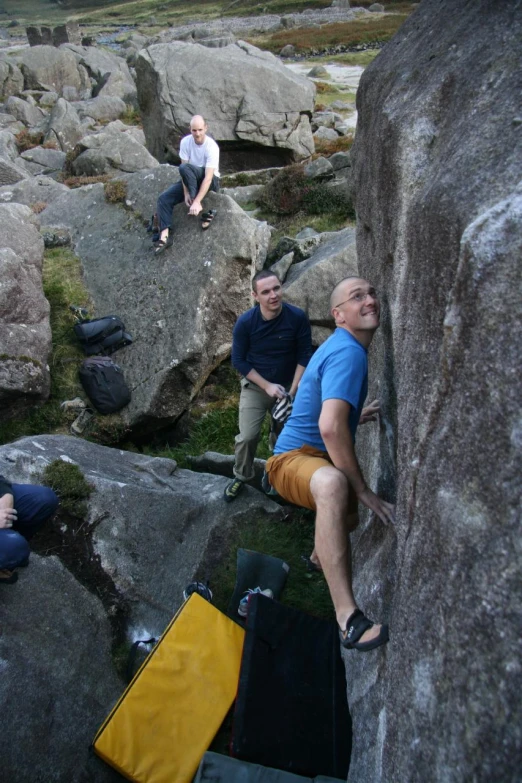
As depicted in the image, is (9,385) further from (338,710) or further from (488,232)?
(488,232)

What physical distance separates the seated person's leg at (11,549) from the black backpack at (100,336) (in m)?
5.39

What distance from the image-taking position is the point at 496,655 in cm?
225

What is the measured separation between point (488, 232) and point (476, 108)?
4.29ft

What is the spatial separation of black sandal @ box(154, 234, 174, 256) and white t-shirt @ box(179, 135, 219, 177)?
4.07 feet

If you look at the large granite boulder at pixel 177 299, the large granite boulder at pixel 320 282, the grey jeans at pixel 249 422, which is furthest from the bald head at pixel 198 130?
the grey jeans at pixel 249 422

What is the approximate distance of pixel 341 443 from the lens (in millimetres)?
3797

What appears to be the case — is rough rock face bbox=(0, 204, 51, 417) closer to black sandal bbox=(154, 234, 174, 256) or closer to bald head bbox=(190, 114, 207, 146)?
black sandal bbox=(154, 234, 174, 256)

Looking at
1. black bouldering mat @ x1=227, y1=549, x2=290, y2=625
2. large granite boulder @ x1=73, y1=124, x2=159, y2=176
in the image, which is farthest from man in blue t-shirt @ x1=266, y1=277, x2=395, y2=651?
large granite boulder @ x1=73, y1=124, x2=159, y2=176

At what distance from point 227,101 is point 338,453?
1789 cm

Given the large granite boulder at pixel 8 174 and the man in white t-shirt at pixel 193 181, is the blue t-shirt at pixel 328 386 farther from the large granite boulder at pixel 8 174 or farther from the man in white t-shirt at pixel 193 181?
the large granite boulder at pixel 8 174

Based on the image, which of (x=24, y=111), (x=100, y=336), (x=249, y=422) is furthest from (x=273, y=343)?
(x=24, y=111)

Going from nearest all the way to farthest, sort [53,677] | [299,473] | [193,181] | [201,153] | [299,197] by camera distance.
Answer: [299,473] → [53,677] → [193,181] → [201,153] → [299,197]

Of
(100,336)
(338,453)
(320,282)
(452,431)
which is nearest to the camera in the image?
(452,431)

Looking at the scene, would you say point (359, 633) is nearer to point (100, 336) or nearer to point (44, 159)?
point (100, 336)
